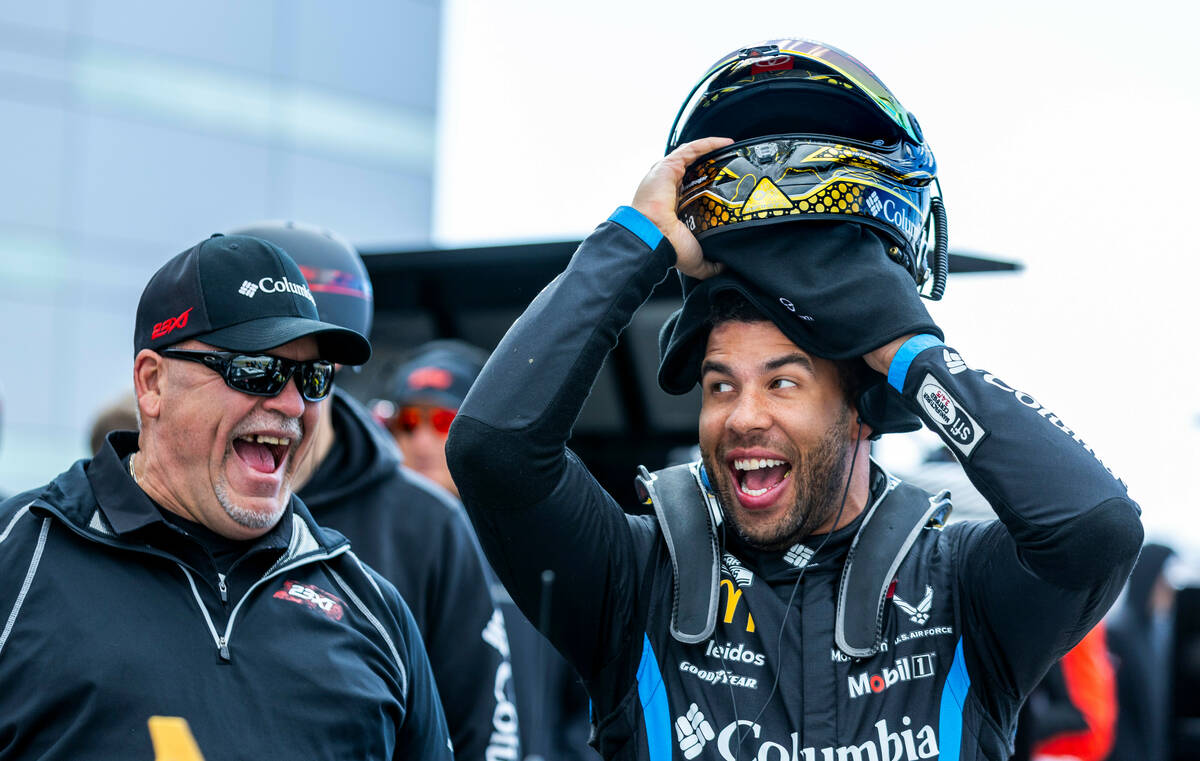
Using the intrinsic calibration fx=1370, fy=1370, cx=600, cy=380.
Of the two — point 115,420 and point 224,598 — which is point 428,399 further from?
point 224,598

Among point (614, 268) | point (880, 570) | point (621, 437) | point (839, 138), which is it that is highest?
point (839, 138)

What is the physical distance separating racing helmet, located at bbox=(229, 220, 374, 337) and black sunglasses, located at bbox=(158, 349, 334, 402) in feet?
2.72

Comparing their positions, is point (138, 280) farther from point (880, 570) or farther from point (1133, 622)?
point (880, 570)

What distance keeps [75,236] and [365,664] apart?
544 inches

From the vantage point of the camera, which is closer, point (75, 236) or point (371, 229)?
point (75, 236)

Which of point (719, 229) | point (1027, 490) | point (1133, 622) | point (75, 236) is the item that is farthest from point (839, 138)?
point (75, 236)

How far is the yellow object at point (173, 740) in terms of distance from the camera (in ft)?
7.55

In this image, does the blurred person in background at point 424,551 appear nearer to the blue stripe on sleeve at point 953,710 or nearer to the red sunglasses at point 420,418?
the blue stripe on sleeve at point 953,710

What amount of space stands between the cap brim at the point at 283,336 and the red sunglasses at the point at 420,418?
88.3 inches

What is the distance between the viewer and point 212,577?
2730 millimetres

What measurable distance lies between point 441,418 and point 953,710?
3.02m

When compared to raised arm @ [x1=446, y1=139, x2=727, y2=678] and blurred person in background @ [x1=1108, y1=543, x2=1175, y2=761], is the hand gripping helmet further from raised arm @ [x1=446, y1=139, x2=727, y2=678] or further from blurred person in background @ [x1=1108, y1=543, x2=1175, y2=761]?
Answer: blurred person in background @ [x1=1108, y1=543, x2=1175, y2=761]

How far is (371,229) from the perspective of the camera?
17.5 meters

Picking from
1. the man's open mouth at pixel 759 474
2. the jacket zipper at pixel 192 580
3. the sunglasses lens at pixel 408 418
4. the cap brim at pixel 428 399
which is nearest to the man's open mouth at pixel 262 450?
the jacket zipper at pixel 192 580
